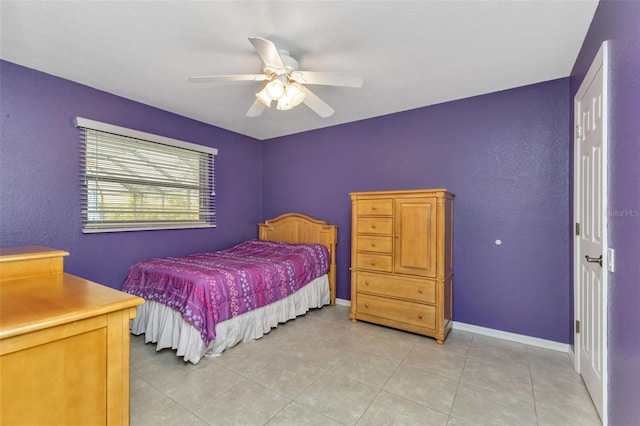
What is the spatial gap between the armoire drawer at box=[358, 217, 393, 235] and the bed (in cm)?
78

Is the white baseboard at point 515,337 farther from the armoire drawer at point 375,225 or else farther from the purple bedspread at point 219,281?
the purple bedspread at point 219,281

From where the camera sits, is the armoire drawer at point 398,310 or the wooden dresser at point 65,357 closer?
the wooden dresser at point 65,357

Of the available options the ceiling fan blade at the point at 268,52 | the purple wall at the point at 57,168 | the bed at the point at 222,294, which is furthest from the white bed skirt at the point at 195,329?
the ceiling fan blade at the point at 268,52

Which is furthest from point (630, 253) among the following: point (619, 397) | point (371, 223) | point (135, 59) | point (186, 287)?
point (135, 59)

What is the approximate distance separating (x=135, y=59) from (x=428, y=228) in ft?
9.46

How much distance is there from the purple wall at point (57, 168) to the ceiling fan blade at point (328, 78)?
2133 millimetres

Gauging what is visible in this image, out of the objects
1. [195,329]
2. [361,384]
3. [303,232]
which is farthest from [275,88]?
[303,232]

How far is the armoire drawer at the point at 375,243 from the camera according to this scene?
2.95m

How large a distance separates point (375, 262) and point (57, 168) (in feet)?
10.2

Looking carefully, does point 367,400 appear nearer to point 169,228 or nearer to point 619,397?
point 619,397

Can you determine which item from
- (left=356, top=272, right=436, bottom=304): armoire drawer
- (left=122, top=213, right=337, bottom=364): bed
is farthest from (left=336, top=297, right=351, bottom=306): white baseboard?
(left=356, top=272, right=436, bottom=304): armoire drawer

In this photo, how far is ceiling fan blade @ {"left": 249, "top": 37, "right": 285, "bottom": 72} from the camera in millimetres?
1621

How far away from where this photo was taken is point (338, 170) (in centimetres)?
391

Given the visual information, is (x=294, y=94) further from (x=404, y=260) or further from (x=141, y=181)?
(x=141, y=181)
